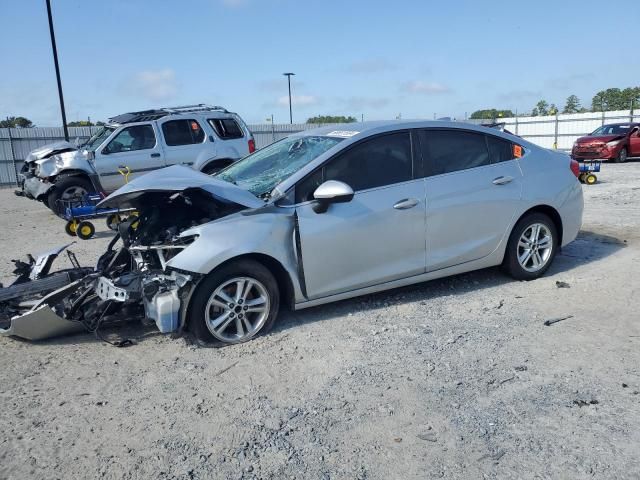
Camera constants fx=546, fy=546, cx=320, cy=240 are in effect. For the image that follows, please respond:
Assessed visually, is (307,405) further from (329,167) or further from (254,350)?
(329,167)

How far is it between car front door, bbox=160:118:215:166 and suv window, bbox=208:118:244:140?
0.29m

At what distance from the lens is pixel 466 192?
5.12 m

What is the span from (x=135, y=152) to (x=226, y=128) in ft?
6.80

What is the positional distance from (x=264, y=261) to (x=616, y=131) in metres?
21.6

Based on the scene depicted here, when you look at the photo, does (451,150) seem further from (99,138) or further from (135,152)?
(99,138)

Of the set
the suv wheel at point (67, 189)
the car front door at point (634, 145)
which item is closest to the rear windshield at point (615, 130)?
the car front door at point (634, 145)

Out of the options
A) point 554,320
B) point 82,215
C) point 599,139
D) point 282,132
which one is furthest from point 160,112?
point 599,139

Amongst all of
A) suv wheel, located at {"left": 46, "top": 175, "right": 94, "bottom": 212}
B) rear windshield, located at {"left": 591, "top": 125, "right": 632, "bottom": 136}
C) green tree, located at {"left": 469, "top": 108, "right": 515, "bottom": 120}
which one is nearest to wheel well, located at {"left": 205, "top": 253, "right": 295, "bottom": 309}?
suv wheel, located at {"left": 46, "top": 175, "right": 94, "bottom": 212}

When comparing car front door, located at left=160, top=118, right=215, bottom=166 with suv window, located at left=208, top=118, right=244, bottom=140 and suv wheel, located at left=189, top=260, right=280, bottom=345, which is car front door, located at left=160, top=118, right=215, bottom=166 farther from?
suv wheel, located at left=189, top=260, right=280, bottom=345

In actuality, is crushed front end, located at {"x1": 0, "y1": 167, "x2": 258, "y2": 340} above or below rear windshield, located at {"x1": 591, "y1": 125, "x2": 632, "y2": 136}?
below

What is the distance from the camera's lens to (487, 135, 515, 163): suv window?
5.41 meters

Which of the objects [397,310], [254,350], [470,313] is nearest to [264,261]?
[254,350]

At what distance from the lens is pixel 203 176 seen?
475 centimetres

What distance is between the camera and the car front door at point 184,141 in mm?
11961
